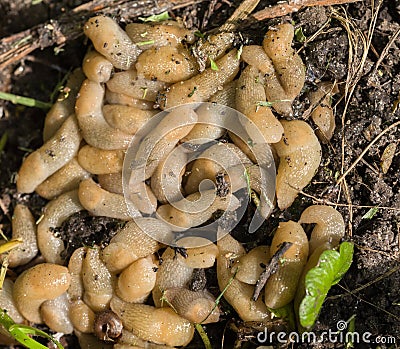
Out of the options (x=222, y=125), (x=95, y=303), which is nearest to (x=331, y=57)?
(x=222, y=125)

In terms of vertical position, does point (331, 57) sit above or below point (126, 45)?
below

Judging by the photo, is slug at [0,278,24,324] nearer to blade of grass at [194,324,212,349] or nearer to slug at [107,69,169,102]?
blade of grass at [194,324,212,349]

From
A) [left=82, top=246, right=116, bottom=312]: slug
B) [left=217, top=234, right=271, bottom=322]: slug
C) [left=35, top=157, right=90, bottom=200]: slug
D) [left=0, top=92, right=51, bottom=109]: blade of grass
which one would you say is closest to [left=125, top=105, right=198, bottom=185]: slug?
[left=35, top=157, right=90, bottom=200]: slug

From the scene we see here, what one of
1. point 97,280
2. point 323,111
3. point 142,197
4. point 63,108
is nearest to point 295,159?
point 323,111

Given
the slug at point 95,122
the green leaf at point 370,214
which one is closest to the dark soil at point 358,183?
the green leaf at point 370,214

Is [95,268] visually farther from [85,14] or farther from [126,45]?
[85,14]

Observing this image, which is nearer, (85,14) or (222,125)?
(222,125)
